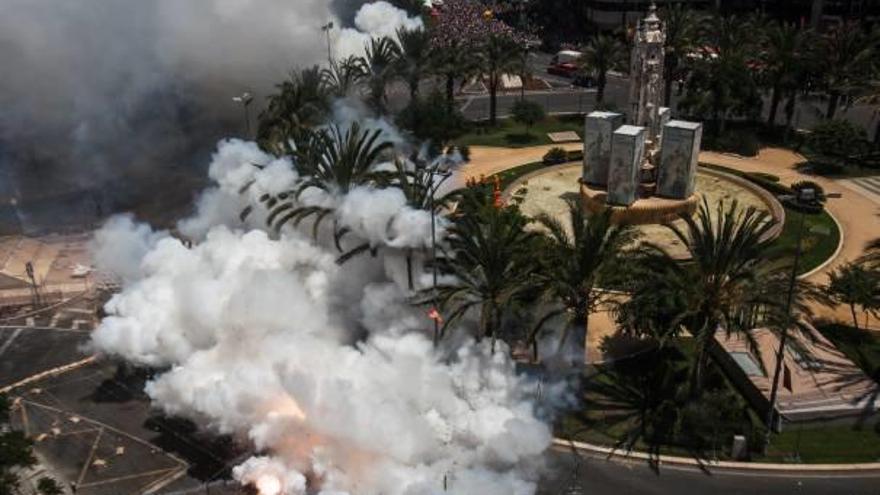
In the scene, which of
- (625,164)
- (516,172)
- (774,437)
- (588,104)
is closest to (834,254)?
(625,164)

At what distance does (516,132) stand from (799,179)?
23.5 metres

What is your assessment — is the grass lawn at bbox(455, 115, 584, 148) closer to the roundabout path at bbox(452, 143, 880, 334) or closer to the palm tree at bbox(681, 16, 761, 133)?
the roundabout path at bbox(452, 143, 880, 334)

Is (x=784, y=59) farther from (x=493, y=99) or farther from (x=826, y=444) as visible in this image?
(x=826, y=444)

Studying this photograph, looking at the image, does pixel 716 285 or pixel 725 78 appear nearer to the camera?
pixel 716 285

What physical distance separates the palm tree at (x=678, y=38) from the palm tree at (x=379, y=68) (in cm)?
2245

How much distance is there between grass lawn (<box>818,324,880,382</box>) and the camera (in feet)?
116

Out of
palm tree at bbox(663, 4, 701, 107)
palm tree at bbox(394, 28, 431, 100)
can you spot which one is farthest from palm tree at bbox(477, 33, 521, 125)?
palm tree at bbox(663, 4, 701, 107)

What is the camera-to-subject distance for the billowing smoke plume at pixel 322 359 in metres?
28.5

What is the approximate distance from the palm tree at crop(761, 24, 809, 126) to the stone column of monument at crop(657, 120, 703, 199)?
2029 centimetres

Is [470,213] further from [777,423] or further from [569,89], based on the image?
[569,89]

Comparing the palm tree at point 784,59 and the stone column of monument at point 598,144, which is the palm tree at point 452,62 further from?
the palm tree at point 784,59

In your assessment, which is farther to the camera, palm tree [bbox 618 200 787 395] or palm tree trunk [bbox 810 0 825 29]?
palm tree trunk [bbox 810 0 825 29]

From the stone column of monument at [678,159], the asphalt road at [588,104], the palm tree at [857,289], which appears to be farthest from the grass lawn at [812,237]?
the asphalt road at [588,104]

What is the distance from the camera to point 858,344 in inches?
1455
